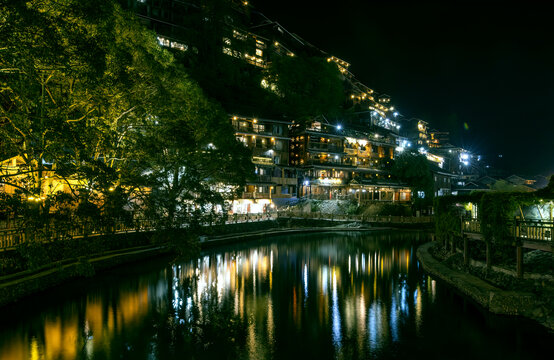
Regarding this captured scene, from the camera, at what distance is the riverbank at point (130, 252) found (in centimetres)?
1627

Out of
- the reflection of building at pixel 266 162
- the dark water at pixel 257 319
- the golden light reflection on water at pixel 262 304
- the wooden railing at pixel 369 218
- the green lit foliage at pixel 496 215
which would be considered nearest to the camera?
the dark water at pixel 257 319

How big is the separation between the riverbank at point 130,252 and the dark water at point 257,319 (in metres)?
0.81

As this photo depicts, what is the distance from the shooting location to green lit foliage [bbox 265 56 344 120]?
214 feet

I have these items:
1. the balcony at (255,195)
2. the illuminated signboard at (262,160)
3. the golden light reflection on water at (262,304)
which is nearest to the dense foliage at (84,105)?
the golden light reflection on water at (262,304)

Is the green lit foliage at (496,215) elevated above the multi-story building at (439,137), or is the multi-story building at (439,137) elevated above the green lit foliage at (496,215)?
the multi-story building at (439,137)

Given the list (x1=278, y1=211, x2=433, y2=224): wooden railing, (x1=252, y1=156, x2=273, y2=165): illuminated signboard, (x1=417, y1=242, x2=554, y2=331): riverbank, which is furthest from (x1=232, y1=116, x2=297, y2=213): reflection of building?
(x1=417, y1=242, x2=554, y2=331): riverbank

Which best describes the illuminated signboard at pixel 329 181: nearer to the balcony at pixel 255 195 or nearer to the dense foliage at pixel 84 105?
the balcony at pixel 255 195

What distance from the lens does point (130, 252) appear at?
2591 cm

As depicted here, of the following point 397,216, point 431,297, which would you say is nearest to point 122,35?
point 431,297

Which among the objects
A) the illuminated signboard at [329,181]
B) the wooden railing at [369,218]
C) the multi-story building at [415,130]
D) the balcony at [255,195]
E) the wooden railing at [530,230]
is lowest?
the wooden railing at [369,218]

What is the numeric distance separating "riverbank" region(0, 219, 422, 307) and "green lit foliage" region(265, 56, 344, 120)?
23.0 metres

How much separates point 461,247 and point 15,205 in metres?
27.1

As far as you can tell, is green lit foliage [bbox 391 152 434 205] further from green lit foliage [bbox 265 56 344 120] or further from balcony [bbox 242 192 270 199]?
balcony [bbox 242 192 270 199]

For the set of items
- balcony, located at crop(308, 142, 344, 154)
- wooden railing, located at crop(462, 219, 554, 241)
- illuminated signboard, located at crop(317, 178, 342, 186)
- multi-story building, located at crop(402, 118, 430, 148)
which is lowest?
wooden railing, located at crop(462, 219, 554, 241)
